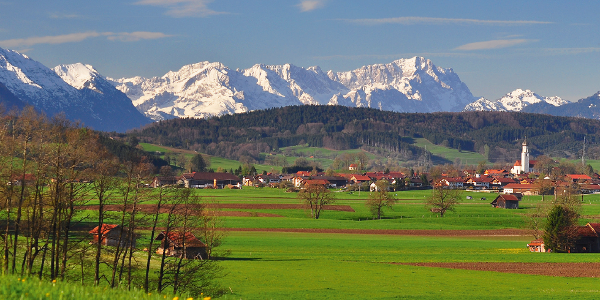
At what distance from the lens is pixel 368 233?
8906cm

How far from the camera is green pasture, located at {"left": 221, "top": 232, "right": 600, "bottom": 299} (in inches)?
1639

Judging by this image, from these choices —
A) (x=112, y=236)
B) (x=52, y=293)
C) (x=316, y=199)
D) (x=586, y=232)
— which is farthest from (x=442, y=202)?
(x=52, y=293)

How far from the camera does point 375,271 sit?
5222 centimetres

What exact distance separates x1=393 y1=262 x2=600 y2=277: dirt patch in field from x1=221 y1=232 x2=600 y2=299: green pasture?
2599mm

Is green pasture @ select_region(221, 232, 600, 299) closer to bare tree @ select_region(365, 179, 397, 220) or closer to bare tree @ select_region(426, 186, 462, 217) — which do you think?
bare tree @ select_region(365, 179, 397, 220)

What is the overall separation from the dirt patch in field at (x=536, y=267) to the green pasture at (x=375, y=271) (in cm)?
260

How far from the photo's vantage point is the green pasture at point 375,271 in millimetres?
41625

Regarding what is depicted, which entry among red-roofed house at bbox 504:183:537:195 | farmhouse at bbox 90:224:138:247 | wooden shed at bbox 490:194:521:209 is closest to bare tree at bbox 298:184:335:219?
wooden shed at bbox 490:194:521:209

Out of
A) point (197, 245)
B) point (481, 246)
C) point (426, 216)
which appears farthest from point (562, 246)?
point (197, 245)

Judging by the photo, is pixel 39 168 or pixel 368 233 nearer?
pixel 39 168

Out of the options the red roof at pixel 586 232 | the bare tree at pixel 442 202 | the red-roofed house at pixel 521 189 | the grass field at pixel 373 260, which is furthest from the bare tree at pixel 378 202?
the red-roofed house at pixel 521 189

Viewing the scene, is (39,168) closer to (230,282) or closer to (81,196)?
(81,196)

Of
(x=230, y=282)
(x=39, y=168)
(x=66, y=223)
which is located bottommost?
(x=230, y=282)

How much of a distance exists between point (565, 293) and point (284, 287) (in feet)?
63.3
